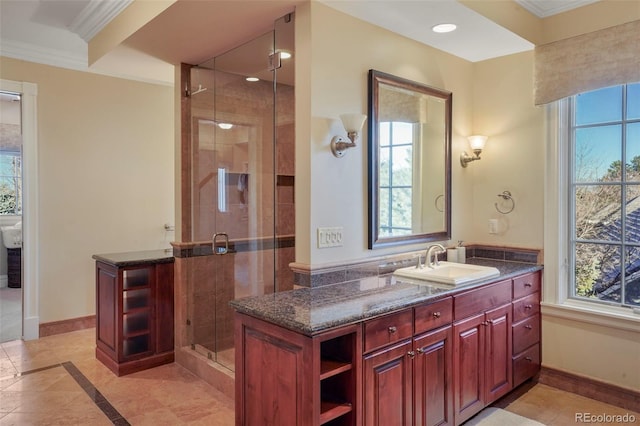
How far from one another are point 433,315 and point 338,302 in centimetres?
55

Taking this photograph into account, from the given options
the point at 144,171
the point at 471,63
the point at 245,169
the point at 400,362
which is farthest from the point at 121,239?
the point at 471,63

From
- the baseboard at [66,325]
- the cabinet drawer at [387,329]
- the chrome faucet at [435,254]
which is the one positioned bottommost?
the baseboard at [66,325]

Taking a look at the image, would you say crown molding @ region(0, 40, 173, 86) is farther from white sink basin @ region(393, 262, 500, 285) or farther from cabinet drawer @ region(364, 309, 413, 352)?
cabinet drawer @ region(364, 309, 413, 352)

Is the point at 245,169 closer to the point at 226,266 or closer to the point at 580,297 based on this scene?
the point at 226,266

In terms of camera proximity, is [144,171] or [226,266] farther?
[144,171]

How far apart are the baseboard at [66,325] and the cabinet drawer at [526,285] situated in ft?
Answer: 13.0

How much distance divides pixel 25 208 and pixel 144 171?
1136mm

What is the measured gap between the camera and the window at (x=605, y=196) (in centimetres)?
290

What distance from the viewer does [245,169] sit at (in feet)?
10.7

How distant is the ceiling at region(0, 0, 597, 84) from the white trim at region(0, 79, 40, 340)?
45cm

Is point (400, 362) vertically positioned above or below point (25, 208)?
below

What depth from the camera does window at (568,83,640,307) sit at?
114 inches

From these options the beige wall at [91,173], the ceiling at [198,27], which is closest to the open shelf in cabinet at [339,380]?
the ceiling at [198,27]

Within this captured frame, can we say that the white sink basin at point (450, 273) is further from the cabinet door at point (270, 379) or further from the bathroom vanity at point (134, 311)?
the bathroom vanity at point (134, 311)
